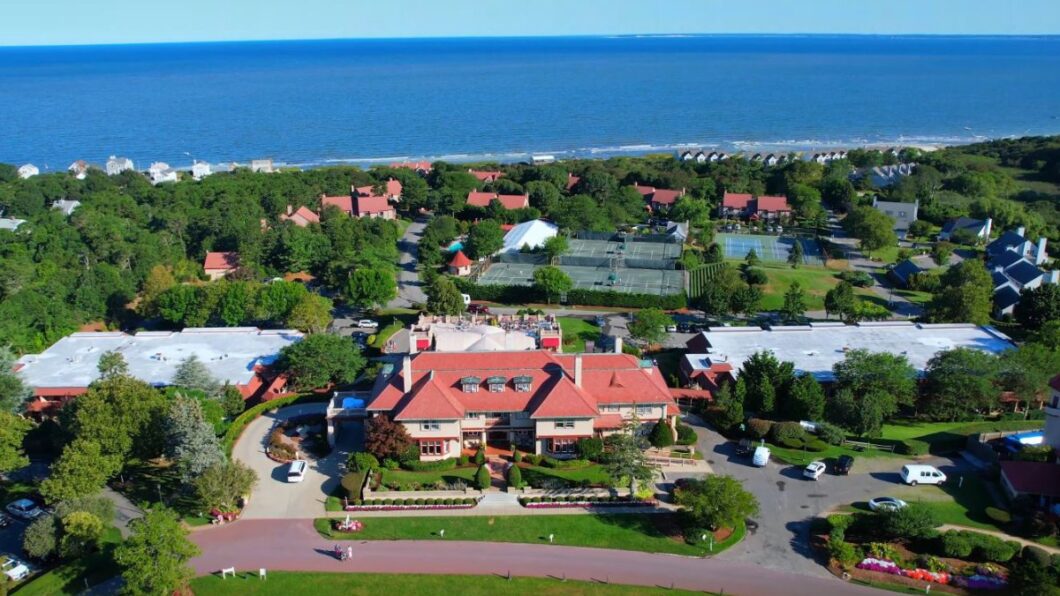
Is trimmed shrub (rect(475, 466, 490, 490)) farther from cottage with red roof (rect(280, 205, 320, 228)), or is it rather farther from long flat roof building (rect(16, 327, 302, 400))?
cottage with red roof (rect(280, 205, 320, 228))

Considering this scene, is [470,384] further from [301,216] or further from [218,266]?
[301,216]

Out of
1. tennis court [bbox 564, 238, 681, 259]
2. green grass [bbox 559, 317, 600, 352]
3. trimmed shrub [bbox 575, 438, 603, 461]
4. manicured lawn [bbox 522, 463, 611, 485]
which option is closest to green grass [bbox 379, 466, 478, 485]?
manicured lawn [bbox 522, 463, 611, 485]

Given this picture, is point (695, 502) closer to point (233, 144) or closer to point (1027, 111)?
point (233, 144)

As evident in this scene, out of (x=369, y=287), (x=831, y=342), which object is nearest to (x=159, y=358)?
(x=369, y=287)

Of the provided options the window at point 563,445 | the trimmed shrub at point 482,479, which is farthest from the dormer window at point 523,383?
the trimmed shrub at point 482,479

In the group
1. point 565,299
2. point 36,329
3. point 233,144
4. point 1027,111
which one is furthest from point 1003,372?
point 1027,111
